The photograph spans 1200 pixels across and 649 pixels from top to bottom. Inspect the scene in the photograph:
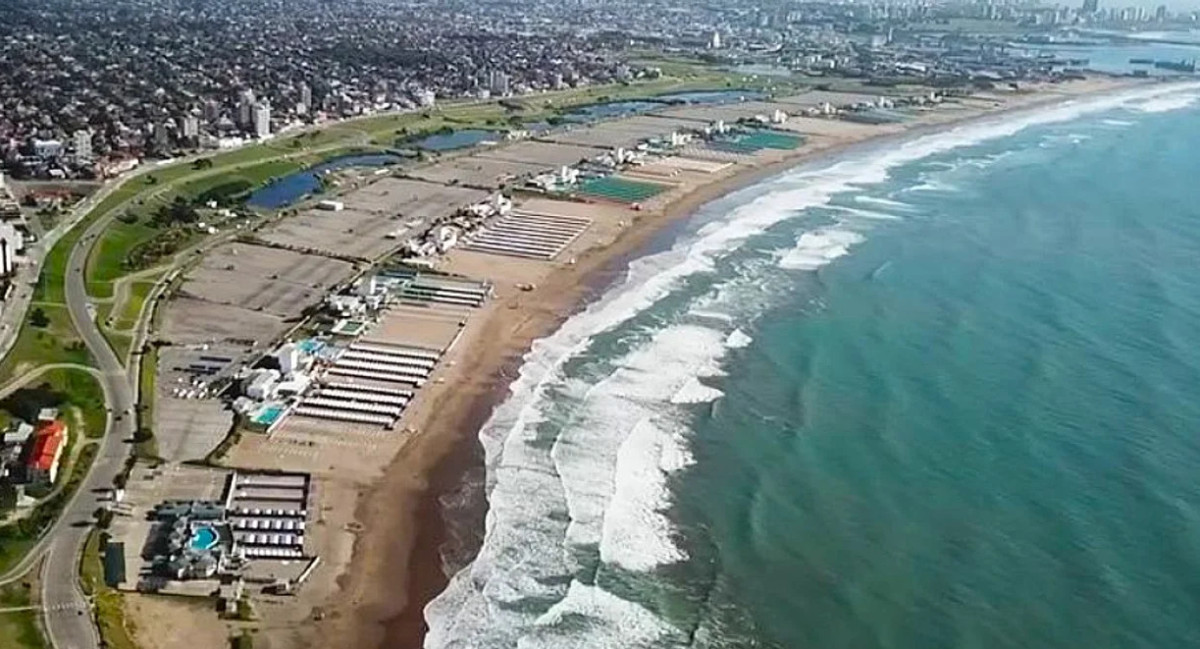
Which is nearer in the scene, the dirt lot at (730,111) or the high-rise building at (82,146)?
the high-rise building at (82,146)

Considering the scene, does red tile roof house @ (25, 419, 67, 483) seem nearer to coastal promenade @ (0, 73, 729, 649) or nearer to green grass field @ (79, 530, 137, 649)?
coastal promenade @ (0, 73, 729, 649)

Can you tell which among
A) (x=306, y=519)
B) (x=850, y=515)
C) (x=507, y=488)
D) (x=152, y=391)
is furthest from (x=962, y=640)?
(x=152, y=391)

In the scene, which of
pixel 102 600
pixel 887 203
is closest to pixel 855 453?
pixel 102 600

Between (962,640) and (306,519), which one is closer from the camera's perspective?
(962,640)

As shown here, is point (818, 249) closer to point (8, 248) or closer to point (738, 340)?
point (738, 340)

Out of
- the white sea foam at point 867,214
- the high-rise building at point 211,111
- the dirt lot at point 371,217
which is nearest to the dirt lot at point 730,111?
the white sea foam at point 867,214

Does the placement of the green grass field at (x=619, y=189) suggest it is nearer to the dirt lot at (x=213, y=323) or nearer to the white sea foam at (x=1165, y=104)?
the dirt lot at (x=213, y=323)

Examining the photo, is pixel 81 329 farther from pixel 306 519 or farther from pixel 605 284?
pixel 605 284
